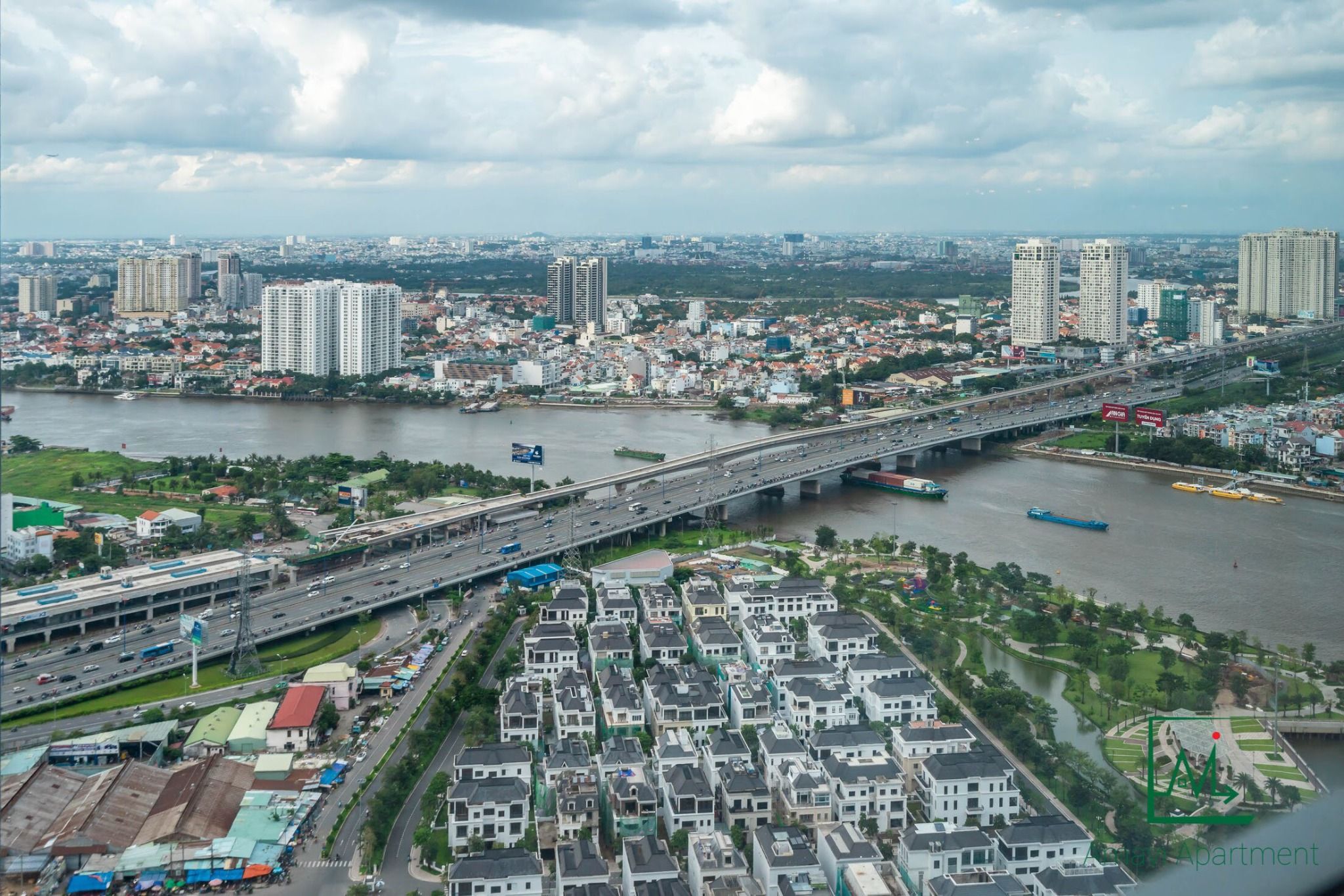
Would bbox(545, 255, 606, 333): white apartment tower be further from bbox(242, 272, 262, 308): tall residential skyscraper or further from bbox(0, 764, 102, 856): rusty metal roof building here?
bbox(0, 764, 102, 856): rusty metal roof building

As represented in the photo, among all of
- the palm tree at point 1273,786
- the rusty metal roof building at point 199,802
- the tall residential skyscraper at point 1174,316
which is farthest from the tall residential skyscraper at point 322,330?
the palm tree at point 1273,786

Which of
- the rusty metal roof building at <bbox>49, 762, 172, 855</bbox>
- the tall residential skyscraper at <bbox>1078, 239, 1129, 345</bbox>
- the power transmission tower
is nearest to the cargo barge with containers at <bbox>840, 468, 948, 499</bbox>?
the power transmission tower

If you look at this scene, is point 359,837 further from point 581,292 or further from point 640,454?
point 581,292

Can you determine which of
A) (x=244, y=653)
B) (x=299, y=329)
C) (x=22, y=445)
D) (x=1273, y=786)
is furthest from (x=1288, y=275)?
(x=299, y=329)

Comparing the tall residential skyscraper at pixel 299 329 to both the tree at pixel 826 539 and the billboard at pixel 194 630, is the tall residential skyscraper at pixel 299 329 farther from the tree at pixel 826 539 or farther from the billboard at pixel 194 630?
the billboard at pixel 194 630

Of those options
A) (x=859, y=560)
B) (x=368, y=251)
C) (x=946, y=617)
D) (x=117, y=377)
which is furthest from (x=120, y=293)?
(x=368, y=251)

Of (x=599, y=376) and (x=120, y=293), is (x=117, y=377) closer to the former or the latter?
(x=120, y=293)
